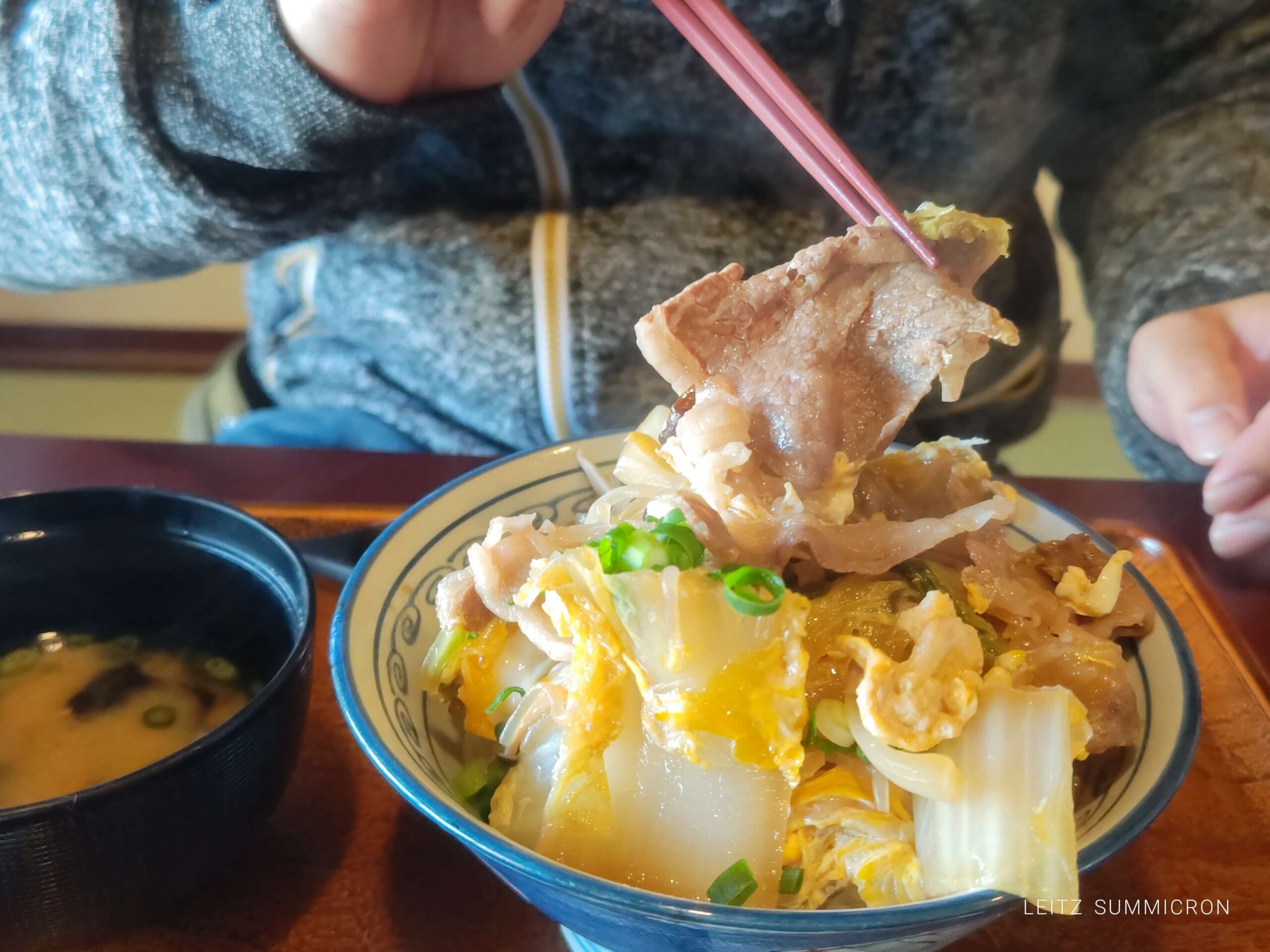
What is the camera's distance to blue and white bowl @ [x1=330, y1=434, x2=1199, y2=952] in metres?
0.53

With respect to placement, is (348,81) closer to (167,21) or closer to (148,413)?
(167,21)

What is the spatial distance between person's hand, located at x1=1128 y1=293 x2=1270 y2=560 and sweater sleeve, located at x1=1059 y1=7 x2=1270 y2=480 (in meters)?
0.08

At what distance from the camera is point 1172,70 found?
1561mm

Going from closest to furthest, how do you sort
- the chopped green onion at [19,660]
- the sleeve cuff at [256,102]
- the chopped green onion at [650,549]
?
1. the chopped green onion at [650,549]
2. the chopped green onion at [19,660]
3. the sleeve cuff at [256,102]

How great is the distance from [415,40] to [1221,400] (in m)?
1.08

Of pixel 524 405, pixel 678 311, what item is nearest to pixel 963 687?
pixel 678 311

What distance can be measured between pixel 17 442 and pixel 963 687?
4.63 feet

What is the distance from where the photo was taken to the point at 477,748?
0.80 m

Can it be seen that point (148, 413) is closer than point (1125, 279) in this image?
No

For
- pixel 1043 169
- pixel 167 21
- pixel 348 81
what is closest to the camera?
pixel 348 81

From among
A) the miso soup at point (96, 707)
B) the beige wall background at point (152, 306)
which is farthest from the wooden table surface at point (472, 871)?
the beige wall background at point (152, 306)

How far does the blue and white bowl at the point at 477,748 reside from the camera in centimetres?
53

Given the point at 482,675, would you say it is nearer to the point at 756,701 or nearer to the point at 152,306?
the point at 756,701

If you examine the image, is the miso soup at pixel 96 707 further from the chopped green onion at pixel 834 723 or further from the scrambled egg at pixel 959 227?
the scrambled egg at pixel 959 227
